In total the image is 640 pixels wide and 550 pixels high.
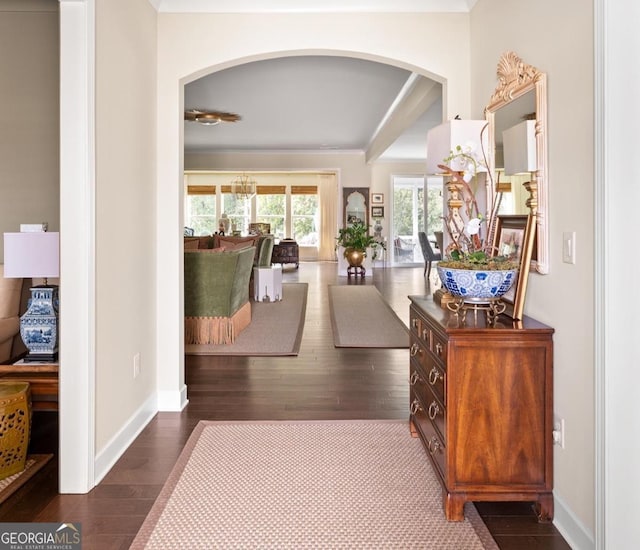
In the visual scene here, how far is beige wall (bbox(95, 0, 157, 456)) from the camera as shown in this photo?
2.51 meters

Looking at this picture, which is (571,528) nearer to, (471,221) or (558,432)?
(558,432)

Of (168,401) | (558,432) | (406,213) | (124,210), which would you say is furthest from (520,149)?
(406,213)

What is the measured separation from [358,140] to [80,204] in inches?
364

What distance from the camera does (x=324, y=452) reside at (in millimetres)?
2764

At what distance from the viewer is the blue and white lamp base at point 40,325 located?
263 centimetres

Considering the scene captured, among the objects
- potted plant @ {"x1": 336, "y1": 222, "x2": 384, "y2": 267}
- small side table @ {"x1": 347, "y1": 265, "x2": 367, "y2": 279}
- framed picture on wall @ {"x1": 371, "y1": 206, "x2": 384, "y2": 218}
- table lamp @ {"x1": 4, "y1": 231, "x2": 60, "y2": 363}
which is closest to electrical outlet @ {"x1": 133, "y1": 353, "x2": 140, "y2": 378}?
table lamp @ {"x1": 4, "y1": 231, "x2": 60, "y2": 363}

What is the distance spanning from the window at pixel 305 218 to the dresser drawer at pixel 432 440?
533 inches

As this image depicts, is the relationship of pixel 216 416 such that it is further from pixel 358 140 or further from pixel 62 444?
pixel 358 140

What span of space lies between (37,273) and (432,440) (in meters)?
2.06

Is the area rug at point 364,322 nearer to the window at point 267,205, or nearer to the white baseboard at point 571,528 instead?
the white baseboard at point 571,528

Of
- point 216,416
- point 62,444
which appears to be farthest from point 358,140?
point 62,444

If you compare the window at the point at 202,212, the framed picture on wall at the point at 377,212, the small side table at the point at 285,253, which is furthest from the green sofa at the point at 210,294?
the window at the point at 202,212

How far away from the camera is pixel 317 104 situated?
306 inches

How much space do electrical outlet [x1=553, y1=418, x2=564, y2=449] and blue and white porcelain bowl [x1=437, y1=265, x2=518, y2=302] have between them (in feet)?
1.83
